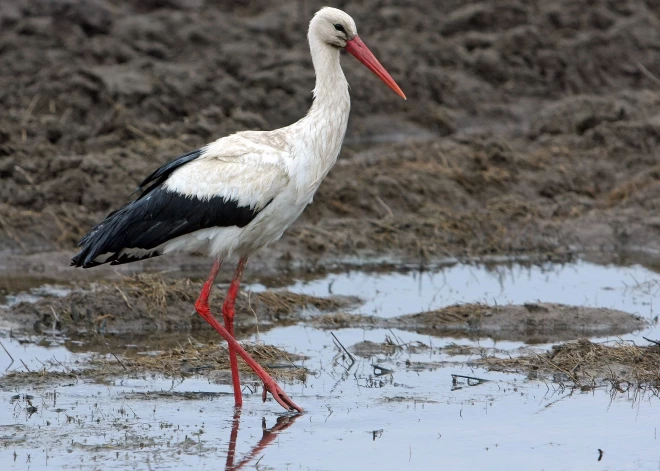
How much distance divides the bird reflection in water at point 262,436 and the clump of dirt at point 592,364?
1851 mm

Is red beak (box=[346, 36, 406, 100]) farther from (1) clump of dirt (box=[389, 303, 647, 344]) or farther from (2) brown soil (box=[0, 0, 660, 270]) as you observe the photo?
(2) brown soil (box=[0, 0, 660, 270])

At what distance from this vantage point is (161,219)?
8055mm

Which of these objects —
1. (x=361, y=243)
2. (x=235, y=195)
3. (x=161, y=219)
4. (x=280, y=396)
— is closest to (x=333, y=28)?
(x=235, y=195)

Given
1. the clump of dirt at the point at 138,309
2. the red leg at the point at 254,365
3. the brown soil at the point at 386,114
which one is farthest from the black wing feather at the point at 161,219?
the brown soil at the point at 386,114

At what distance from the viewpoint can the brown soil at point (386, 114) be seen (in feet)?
43.2

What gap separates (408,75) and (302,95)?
2.25 metres

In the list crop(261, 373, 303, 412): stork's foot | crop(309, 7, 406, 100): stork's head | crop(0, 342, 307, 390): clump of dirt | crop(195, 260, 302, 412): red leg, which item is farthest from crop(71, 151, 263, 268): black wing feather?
crop(309, 7, 406, 100): stork's head

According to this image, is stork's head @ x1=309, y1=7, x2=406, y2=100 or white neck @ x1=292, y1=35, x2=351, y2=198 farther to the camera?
stork's head @ x1=309, y1=7, x2=406, y2=100

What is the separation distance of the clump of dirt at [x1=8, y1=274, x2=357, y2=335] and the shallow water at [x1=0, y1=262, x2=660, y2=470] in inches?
21.6

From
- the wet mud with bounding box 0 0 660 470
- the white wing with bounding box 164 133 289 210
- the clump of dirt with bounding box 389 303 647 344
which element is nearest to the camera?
the wet mud with bounding box 0 0 660 470

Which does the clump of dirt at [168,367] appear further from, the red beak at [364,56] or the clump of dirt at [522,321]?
the red beak at [364,56]

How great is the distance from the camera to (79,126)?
1576 centimetres

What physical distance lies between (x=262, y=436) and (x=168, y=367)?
1521 mm

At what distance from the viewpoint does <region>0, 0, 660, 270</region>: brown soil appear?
43.2 ft
